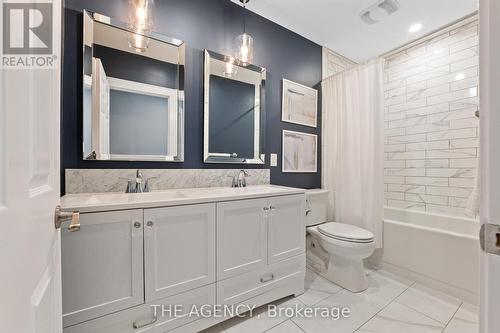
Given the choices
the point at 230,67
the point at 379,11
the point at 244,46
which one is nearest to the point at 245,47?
the point at 244,46

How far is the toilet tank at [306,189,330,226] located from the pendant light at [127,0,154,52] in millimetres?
1910

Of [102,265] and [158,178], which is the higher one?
[158,178]

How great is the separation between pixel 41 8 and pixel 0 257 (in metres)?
0.56

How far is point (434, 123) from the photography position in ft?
7.65

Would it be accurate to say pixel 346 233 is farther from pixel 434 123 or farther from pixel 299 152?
pixel 434 123

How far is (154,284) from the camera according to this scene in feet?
3.64

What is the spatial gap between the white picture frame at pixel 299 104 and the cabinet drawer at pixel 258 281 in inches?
55.3

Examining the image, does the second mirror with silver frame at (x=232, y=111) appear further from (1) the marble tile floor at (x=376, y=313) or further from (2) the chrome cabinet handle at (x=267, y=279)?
(1) the marble tile floor at (x=376, y=313)

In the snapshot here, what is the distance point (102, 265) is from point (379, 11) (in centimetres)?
279

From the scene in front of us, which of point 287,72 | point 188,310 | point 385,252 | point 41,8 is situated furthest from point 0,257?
point 385,252

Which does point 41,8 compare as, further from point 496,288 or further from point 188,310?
point 188,310

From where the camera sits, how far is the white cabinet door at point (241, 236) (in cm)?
131

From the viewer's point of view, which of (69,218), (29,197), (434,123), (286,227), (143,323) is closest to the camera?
(29,197)

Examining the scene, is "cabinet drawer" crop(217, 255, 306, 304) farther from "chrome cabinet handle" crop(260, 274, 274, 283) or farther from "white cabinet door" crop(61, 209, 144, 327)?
"white cabinet door" crop(61, 209, 144, 327)
